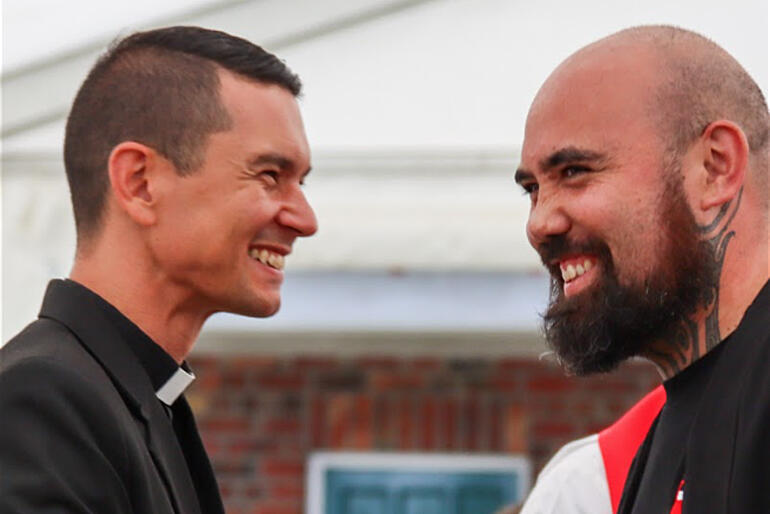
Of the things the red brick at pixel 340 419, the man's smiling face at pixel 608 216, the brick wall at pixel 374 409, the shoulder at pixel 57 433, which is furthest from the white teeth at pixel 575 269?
the red brick at pixel 340 419

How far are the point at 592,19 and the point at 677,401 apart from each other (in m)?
1.54

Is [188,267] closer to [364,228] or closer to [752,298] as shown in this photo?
[752,298]

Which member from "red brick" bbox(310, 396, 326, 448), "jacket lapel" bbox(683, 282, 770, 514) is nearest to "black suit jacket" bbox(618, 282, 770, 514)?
"jacket lapel" bbox(683, 282, 770, 514)

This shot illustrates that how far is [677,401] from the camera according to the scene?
230 centimetres

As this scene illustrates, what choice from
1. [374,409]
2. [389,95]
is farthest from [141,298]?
[374,409]

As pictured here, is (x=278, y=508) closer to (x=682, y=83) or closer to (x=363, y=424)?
(x=363, y=424)

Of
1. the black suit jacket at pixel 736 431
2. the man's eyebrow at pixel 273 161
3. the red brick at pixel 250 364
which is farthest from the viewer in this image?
the red brick at pixel 250 364

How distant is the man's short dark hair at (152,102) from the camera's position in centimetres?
234

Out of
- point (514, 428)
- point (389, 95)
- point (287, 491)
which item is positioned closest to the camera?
point (389, 95)

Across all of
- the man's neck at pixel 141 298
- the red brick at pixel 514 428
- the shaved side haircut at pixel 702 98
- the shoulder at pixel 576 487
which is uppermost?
the red brick at pixel 514 428

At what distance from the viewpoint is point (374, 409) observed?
18.3 feet

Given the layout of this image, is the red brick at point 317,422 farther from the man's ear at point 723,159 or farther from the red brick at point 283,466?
the man's ear at point 723,159

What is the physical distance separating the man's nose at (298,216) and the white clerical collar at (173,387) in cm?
30

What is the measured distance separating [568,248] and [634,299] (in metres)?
0.13
